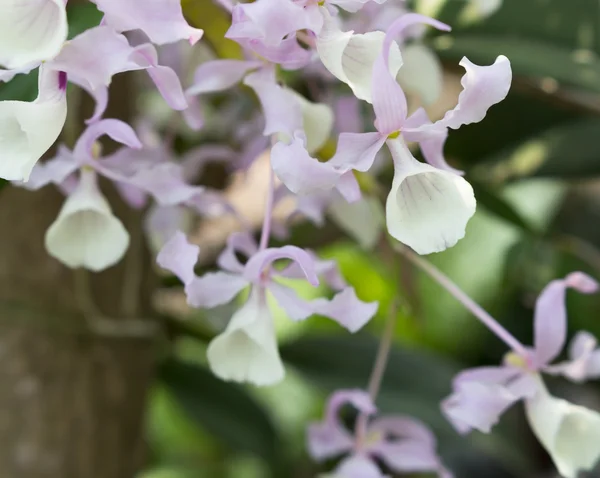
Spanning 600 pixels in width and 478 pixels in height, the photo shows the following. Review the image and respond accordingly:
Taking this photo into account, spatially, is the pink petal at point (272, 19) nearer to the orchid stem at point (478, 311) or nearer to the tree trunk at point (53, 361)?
the orchid stem at point (478, 311)

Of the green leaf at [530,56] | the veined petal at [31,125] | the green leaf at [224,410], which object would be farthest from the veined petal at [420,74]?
the green leaf at [224,410]

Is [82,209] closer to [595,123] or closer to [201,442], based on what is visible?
[595,123]

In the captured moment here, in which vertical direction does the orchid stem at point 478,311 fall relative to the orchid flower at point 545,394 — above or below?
above

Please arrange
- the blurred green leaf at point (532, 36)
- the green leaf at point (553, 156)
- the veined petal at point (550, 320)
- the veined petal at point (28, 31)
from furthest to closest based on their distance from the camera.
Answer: the green leaf at point (553, 156) < the blurred green leaf at point (532, 36) < the veined petal at point (550, 320) < the veined petal at point (28, 31)

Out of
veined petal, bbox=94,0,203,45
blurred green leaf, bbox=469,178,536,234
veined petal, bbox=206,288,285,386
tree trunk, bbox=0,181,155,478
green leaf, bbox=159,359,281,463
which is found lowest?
green leaf, bbox=159,359,281,463

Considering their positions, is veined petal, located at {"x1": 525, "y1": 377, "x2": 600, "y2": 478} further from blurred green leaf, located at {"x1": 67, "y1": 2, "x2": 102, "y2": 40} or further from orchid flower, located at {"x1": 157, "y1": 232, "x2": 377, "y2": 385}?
blurred green leaf, located at {"x1": 67, "y1": 2, "x2": 102, "y2": 40}

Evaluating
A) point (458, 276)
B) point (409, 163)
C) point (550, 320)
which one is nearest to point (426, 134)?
point (409, 163)

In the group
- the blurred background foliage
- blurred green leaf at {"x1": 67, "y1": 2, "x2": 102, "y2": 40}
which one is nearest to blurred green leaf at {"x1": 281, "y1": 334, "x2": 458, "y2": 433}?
the blurred background foliage
